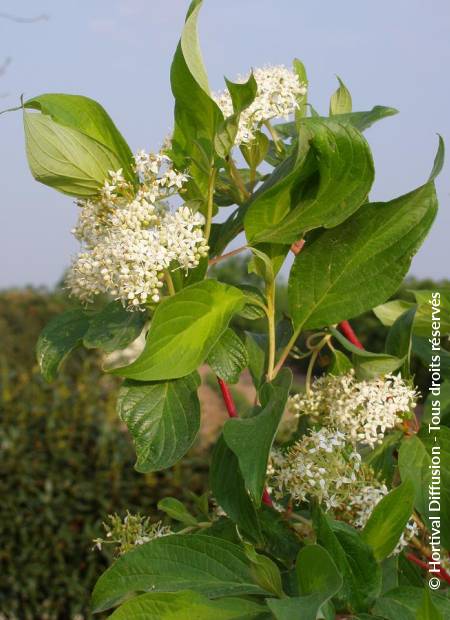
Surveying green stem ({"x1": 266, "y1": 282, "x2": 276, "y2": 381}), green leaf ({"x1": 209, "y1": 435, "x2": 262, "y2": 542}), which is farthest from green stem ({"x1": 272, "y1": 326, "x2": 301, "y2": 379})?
green leaf ({"x1": 209, "y1": 435, "x2": 262, "y2": 542})

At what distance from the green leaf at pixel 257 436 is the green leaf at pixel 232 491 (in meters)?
0.09

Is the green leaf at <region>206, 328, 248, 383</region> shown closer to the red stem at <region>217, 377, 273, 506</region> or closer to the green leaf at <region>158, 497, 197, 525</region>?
the red stem at <region>217, 377, 273, 506</region>

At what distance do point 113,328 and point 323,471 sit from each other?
1.00ft

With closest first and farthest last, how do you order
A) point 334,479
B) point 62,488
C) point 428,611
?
point 428,611, point 334,479, point 62,488

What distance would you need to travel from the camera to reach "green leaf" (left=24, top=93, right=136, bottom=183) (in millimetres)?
982

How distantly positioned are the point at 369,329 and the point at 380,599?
6.54 m

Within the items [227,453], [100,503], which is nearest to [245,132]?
[227,453]

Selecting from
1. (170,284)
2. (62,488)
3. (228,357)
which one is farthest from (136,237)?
(62,488)

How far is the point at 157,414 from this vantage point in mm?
964

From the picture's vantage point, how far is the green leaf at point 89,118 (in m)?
0.98

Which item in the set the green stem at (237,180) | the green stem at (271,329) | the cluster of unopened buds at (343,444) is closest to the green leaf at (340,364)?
the cluster of unopened buds at (343,444)

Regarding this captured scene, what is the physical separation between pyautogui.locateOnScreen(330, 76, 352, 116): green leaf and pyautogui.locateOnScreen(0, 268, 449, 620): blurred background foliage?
225 cm

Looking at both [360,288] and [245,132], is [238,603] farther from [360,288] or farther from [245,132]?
[245,132]

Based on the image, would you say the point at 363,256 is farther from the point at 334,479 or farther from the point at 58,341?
the point at 58,341
